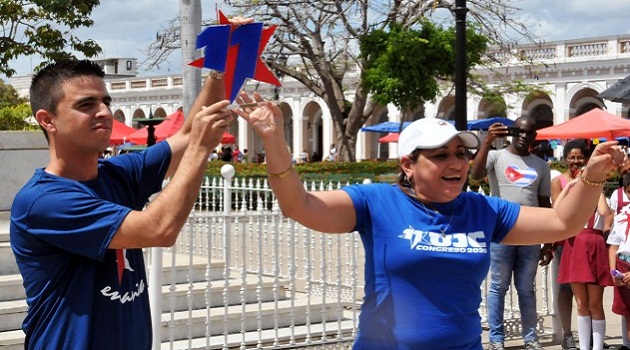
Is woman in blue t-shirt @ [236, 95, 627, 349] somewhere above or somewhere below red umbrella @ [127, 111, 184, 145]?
below

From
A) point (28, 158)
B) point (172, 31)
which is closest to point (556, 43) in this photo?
point (172, 31)

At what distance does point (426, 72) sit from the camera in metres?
27.1

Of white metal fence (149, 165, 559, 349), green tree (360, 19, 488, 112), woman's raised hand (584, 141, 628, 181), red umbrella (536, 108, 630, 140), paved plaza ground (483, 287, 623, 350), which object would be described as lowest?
paved plaza ground (483, 287, 623, 350)

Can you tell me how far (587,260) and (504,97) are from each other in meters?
38.3

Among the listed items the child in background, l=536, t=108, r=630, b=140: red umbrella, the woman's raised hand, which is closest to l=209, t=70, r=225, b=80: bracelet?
the woman's raised hand

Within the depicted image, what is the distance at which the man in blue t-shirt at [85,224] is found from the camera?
122 inches

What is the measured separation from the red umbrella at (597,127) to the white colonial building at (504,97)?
1637 cm

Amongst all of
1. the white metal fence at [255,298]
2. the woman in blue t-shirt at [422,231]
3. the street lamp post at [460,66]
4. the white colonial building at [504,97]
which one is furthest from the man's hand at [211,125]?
the white colonial building at [504,97]

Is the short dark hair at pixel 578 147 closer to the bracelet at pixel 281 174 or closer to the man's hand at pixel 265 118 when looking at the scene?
the bracelet at pixel 281 174

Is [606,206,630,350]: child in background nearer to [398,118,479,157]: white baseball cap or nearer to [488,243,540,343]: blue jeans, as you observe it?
[488,243,540,343]: blue jeans

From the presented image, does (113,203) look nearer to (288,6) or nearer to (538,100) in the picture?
(288,6)

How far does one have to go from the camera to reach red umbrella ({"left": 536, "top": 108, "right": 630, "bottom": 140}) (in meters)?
12.2

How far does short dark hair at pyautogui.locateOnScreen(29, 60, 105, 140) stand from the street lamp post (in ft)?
23.5

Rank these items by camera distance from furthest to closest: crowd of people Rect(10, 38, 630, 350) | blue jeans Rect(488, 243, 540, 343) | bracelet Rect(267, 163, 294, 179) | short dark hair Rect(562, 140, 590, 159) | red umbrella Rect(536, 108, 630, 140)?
1. red umbrella Rect(536, 108, 630, 140)
2. short dark hair Rect(562, 140, 590, 159)
3. blue jeans Rect(488, 243, 540, 343)
4. bracelet Rect(267, 163, 294, 179)
5. crowd of people Rect(10, 38, 630, 350)
